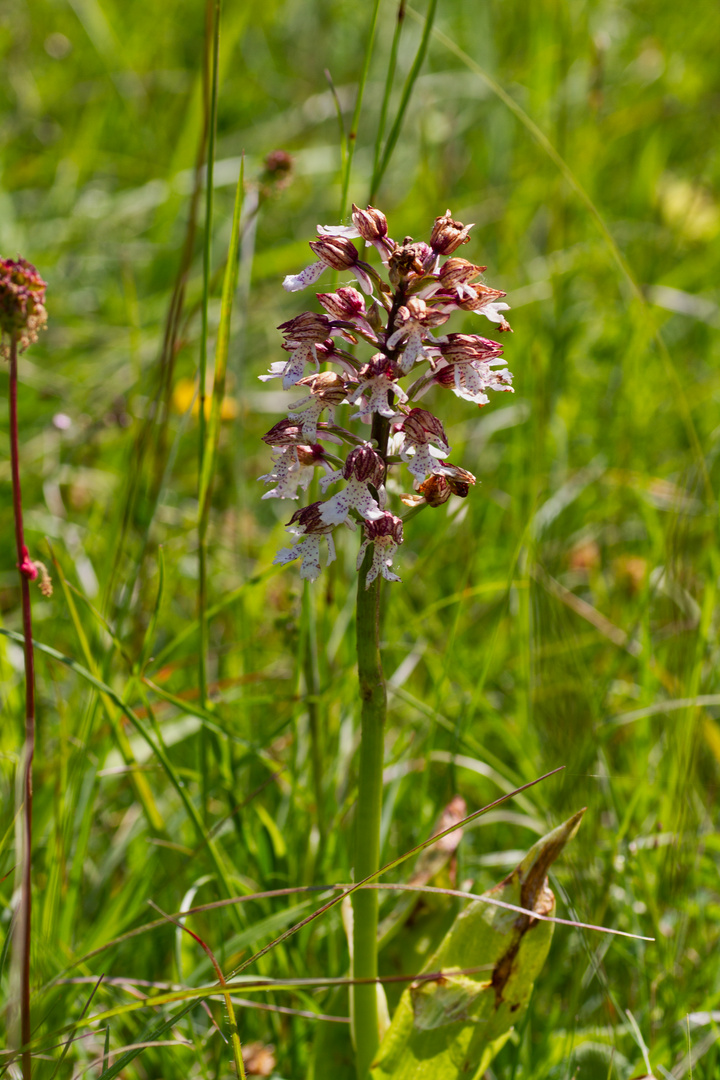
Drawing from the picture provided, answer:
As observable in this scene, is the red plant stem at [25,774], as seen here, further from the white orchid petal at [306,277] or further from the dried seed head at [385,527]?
the dried seed head at [385,527]

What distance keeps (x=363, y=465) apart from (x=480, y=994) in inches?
40.7

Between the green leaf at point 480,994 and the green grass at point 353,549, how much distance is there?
0.13 meters

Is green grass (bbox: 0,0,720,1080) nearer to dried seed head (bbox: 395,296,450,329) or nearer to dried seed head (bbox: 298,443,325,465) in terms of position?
dried seed head (bbox: 298,443,325,465)

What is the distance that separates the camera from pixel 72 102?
5.29 meters

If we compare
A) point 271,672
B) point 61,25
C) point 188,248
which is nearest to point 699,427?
point 271,672

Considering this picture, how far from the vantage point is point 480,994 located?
1.71 meters

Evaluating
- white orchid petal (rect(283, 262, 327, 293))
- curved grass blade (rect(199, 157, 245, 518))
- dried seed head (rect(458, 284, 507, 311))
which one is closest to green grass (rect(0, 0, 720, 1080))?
curved grass blade (rect(199, 157, 245, 518))

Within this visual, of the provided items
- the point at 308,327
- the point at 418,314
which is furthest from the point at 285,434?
the point at 418,314

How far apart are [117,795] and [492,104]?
4264 mm

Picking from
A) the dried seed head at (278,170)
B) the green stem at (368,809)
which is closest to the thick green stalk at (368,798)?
the green stem at (368,809)

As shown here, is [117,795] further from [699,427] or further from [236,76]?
[236,76]

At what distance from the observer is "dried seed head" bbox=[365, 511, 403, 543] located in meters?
1.49

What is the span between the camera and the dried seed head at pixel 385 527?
1.49 m

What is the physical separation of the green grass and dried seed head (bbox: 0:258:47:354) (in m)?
0.42
